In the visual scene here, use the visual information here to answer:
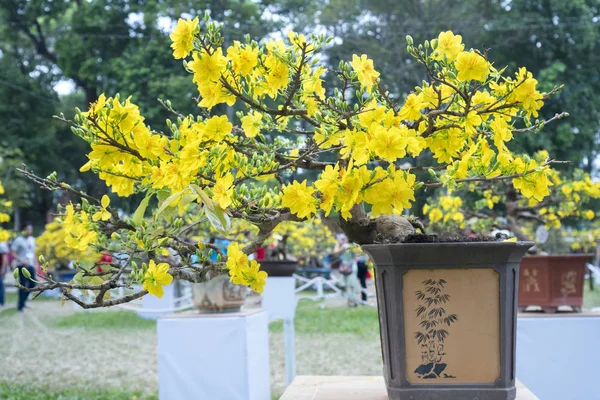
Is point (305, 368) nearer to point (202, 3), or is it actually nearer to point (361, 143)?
point (361, 143)

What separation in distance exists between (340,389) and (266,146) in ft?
2.57

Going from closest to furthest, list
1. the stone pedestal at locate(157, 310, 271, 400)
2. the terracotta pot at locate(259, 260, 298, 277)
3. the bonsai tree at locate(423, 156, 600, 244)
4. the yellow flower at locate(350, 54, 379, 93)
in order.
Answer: the yellow flower at locate(350, 54, 379, 93) → the stone pedestal at locate(157, 310, 271, 400) → the bonsai tree at locate(423, 156, 600, 244) → the terracotta pot at locate(259, 260, 298, 277)

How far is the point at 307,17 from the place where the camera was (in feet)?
52.1

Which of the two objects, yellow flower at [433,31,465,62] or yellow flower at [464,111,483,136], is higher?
yellow flower at [433,31,465,62]

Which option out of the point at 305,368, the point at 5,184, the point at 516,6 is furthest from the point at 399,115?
the point at 516,6

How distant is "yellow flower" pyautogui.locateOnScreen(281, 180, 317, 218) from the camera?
4.24 ft

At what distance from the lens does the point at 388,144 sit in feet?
4.00

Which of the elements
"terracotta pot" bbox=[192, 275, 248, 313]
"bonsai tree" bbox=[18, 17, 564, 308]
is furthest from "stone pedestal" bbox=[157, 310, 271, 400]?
"bonsai tree" bbox=[18, 17, 564, 308]

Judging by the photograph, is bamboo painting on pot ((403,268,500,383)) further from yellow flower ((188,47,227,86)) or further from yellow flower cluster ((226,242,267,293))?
yellow flower ((188,47,227,86))

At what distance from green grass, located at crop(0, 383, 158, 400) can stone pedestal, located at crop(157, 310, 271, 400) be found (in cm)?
90

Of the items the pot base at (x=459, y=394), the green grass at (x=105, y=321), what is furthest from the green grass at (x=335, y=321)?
the pot base at (x=459, y=394)

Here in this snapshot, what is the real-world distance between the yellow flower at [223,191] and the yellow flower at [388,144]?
0.96ft

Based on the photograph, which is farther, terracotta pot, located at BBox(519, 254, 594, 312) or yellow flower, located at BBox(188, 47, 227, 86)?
terracotta pot, located at BBox(519, 254, 594, 312)

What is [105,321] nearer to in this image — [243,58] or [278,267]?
[278,267]
